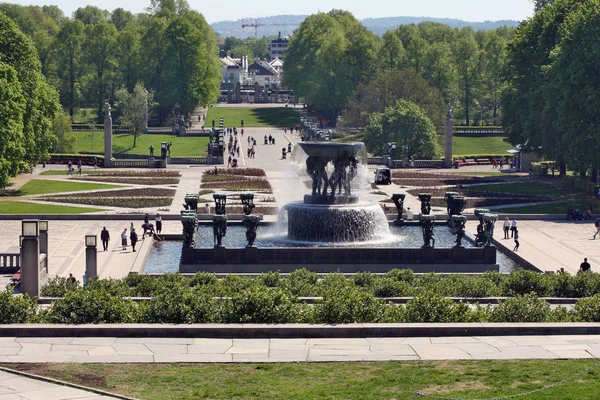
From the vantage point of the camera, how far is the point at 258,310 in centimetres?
2523

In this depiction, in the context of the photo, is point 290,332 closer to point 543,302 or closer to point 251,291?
point 251,291

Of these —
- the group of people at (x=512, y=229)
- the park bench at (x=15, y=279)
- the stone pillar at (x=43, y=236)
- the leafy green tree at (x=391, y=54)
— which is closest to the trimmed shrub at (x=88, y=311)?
the park bench at (x=15, y=279)

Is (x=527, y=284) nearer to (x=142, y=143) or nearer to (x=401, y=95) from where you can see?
(x=401, y=95)

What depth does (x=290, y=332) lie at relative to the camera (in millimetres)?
24234

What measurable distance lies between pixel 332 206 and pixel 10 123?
24956 mm

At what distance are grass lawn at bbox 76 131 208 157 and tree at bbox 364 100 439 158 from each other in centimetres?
1753

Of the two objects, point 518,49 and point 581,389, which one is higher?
point 518,49

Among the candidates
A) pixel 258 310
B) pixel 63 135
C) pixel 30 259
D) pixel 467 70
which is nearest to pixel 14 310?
pixel 258 310

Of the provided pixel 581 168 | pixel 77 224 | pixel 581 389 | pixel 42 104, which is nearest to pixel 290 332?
pixel 581 389

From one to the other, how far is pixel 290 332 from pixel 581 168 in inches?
1902

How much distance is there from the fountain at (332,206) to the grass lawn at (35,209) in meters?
16.3

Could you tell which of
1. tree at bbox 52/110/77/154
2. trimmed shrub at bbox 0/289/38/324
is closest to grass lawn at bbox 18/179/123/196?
tree at bbox 52/110/77/154

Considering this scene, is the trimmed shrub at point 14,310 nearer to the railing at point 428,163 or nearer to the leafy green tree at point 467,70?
the railing at point 428,163

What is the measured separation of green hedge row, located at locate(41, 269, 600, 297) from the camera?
31.7m
